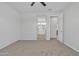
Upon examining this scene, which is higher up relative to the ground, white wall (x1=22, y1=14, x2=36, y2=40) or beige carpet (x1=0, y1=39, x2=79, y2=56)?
white wall (x1=22, y1=14, x2=36, y2=40)

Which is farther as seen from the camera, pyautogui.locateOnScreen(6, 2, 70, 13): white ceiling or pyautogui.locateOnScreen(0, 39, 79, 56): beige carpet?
pyautogui.locateOnScreen(6, 2, 70, 13): white ceiling

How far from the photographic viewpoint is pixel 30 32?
7340 mm

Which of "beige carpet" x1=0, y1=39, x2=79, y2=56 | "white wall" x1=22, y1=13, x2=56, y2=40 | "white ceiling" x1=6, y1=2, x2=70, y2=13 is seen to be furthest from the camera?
"white wall" x1=22, y1=13, x2=56, y2=40

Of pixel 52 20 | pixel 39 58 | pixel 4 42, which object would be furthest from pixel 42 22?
pixel 39 58

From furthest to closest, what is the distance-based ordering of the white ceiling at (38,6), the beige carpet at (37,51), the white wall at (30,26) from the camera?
1. the white wall at (30,26)
2. the white ceiling at (38,6)
3. the beige carpet at (37,51)

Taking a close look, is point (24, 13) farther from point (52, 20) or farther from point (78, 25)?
point (78, 25)

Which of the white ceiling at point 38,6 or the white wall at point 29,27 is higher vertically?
the white ceiling at point 38,6

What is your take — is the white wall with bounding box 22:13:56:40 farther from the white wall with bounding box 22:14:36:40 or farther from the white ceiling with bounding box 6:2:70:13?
the white ceiling with bounding box 6:2:70:13

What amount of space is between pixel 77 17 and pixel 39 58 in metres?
3.20

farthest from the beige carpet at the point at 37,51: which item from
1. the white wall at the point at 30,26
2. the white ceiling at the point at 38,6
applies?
the white wall at the point at 30,26

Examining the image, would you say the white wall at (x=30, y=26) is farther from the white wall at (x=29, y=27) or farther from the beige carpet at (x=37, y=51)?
the beige carpet at (x=37, y=51)

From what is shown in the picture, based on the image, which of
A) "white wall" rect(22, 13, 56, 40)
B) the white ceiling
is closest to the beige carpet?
the white ceiling

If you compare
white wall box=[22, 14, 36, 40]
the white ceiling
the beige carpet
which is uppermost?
the white ceiling

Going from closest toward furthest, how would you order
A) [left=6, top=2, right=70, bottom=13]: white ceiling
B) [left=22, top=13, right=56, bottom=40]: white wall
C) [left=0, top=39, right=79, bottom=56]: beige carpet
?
[left=0, top=39, right=79, bottom=56]: beige carpet, [left=6, top=2, right=70, bottom=13]: white ceiling, [left=22, top=13, right=56, bottom=40]: white wall
